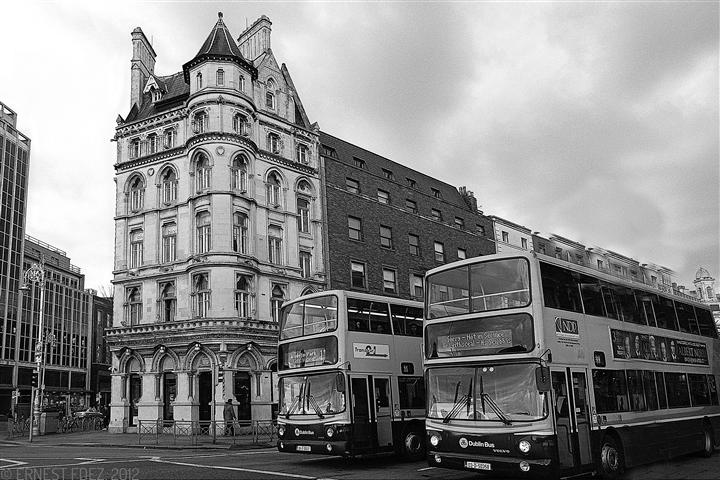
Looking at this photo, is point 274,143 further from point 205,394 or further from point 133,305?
point 205,394

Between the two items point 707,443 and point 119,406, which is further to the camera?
point 119,406

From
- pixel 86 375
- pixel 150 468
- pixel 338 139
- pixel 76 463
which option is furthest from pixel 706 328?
pixel 86 375

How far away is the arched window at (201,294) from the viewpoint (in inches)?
1293

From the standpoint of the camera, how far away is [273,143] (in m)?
37.8

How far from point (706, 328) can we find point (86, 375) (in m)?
78.1

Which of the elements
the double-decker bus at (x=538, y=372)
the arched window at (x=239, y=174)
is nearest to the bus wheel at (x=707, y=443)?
the double-decker bus at (x=538, y=372)

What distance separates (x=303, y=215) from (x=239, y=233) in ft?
17.2

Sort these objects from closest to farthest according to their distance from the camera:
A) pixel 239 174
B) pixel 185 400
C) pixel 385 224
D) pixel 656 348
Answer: pixel 656 348 → pixel 185 400 → pixel 239 174 → pixel 385 224

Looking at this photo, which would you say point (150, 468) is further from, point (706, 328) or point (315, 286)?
point (315, 286)

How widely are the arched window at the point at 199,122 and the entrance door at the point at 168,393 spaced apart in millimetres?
13365

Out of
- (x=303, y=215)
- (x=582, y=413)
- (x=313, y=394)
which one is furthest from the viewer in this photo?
(x=303, y=215)

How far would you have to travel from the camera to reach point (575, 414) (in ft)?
39.5

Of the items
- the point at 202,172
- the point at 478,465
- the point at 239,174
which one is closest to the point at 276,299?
the point at 239,174

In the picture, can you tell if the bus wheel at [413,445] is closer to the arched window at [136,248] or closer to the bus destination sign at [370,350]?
the bus destination sign at [370,350]
